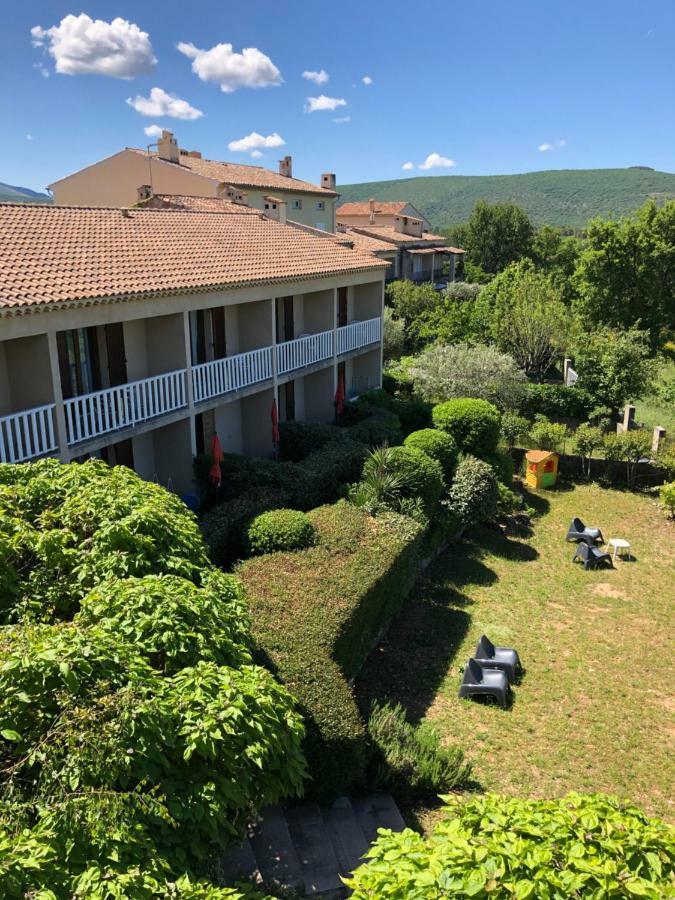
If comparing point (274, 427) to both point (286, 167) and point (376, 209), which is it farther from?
point (376, 209)

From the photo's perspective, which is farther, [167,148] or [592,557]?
[167,148]

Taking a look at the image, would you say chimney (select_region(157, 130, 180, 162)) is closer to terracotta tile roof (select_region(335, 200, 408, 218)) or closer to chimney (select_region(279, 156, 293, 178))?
chimney (select_region(279, 156, 293, 178))

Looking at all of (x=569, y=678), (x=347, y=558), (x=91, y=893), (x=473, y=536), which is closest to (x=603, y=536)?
(x=473, y=536)

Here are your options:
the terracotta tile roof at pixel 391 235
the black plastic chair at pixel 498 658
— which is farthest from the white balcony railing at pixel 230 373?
the terracotta tile roof at pixel 391 235

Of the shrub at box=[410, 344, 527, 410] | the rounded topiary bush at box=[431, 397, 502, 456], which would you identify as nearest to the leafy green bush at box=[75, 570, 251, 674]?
the rounded topiary bush at box=[431, 397, 502, 456]

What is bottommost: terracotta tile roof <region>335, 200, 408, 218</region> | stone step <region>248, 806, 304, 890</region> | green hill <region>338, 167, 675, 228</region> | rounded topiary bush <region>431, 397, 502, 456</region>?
stone step <region>248, 806, 304, 890</region>

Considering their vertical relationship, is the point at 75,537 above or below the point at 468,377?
above

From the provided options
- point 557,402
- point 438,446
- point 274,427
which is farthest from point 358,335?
point 557,402
